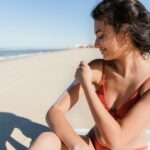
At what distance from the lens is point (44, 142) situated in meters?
1.83

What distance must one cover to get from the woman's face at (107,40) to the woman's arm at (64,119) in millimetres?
192

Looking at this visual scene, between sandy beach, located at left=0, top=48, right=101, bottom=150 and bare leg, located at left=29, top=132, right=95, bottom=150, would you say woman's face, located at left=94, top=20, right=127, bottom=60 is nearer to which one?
bare leg, located at left=29, top=132, right=95, bottom=150

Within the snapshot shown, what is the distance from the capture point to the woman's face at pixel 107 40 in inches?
69.9

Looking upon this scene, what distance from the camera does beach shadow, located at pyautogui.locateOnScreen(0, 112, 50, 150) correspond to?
10.4 ft

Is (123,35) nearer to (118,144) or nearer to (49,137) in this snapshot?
(118,144)

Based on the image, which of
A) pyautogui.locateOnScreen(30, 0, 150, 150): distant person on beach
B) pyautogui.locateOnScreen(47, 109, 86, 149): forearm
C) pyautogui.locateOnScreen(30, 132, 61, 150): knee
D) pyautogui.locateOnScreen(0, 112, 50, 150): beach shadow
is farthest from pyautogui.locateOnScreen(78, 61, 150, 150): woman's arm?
pyautogui.locateOnScreen(0, 112, 50, 150): beach shadow

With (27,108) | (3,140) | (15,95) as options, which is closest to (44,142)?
(3,140)

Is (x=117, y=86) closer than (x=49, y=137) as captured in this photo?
No

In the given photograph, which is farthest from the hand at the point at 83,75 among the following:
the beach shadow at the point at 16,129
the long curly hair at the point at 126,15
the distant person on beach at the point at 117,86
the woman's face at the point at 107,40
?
the beach shadow at the point at 16,129

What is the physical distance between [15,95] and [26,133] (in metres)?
2.84

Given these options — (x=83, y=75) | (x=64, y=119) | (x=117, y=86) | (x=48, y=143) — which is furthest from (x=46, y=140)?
(x=117, y=86)

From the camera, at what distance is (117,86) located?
196cm

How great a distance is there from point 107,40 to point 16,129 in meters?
2.14

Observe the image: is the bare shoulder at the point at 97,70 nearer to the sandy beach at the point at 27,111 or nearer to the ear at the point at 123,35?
the ear at the point at 123,35
